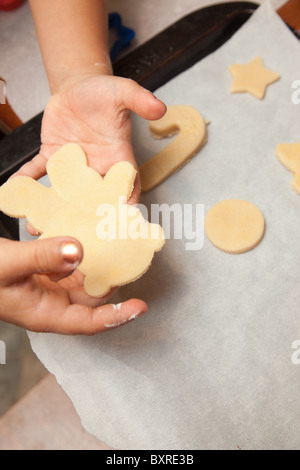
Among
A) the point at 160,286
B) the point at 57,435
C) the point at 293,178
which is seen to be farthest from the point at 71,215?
the point at 57,435

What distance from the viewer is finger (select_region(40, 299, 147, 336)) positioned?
63 cm

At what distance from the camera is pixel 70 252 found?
530mm

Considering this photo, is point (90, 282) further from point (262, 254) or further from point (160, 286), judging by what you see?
point (262, 254)

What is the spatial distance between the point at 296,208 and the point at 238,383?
375 mm

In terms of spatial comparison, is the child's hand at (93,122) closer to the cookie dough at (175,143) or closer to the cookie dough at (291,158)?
the cookie dough at (175,143)

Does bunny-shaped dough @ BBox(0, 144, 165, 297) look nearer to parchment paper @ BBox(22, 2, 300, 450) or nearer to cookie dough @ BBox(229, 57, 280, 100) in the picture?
parchment paper @ BBox(22, 2, 300, 450)

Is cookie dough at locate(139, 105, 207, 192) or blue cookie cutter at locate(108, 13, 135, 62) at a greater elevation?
blue cookie cutter at locate(108, 13, 135, 62)

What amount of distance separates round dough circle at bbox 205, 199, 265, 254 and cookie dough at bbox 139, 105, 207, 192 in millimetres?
132

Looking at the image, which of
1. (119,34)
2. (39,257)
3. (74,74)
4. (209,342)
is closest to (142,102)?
(74,74)

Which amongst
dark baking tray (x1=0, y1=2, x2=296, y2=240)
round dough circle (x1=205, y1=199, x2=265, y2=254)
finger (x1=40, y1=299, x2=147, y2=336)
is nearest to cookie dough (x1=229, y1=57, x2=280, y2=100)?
dark baking tray (x1=0, y1=2, x2=296, y2=240)

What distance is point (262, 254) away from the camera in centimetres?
82

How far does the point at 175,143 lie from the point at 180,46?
28cm

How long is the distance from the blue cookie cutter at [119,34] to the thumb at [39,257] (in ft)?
2.60

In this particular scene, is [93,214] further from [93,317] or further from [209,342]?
[209,342]
